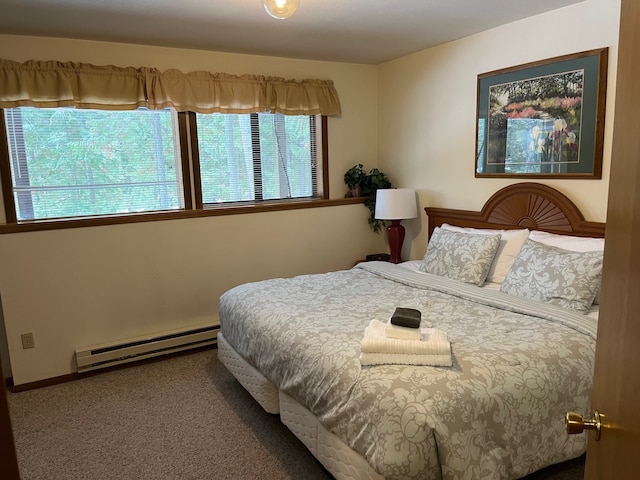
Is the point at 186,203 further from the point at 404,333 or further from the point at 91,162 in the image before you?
the point at 404,333

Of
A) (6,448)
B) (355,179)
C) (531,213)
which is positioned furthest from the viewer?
(355,179)

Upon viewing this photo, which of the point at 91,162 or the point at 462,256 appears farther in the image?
the point at 91,162

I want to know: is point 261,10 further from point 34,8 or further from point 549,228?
point 549,228

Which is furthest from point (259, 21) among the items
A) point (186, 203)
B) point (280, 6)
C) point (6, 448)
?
point (6, 448)

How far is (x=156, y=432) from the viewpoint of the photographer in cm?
262

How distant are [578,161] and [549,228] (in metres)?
0.47

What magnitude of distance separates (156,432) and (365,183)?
2853mm

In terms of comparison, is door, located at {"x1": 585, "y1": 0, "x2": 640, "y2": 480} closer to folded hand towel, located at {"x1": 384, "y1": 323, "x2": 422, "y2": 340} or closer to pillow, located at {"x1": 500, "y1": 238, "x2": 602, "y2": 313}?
folded hand towel, located at {"x1": 384, "y1": 323, "x2": 422, "y2": 340}

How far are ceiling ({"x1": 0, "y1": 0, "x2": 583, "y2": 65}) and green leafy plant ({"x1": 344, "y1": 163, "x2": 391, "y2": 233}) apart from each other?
3.86 feet

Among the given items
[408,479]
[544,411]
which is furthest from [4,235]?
[544,411]

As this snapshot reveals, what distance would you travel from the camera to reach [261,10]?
2.78 metres

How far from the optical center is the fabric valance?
3100mm

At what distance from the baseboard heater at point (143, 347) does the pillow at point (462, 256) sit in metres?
1.84

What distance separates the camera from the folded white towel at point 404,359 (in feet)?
6.05
